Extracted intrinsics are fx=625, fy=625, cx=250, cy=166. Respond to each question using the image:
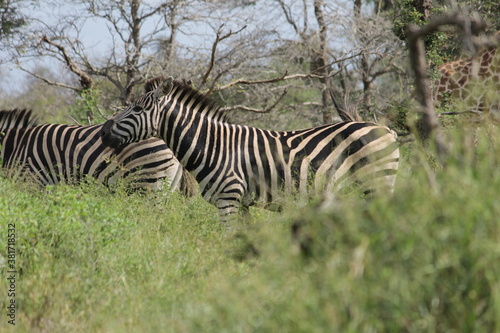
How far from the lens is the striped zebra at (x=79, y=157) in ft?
23.6

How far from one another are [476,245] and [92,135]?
5.83 metres

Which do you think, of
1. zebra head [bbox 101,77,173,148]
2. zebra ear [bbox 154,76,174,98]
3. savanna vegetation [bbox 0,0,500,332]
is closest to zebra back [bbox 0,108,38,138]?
savanna vegetation [bbox 0,0,500,332]

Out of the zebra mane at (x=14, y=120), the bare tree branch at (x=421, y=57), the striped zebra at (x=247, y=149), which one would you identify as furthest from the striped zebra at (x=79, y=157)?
the bare tree branch at (x=421, y=57)

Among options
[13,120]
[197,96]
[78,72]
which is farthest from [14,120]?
[78,72]

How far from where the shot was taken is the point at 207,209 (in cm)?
677

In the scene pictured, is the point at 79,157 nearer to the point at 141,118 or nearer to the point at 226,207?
the point at 141,118

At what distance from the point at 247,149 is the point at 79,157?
2.29 m

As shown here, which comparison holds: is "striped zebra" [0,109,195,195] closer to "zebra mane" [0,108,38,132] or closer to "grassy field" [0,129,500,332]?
"zebra mane" [0,108,38,132]

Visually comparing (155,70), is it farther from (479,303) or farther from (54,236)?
(479,303)

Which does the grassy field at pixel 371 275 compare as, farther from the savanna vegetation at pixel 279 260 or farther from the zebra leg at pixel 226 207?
the zebra leg at pixel 226 207

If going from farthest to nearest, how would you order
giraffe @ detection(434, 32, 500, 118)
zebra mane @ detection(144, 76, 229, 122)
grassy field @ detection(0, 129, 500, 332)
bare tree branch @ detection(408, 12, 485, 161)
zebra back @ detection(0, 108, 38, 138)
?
1. giraffe @ detection(434, 32, 500, 118)
2. zebra back @ detection(0, 108, 38, 138)
3. zebra mane @ detection(144, 76, 229, 122)
4. bare tree branch @ detection(408, 12, 485, 161)
5. grassy field @ detection(0, 129, 500, 332)

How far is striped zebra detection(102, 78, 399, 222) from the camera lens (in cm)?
618

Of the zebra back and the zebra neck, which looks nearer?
the zebra neck

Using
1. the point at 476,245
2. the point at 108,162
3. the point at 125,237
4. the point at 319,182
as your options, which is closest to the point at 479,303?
the point at 476,245
